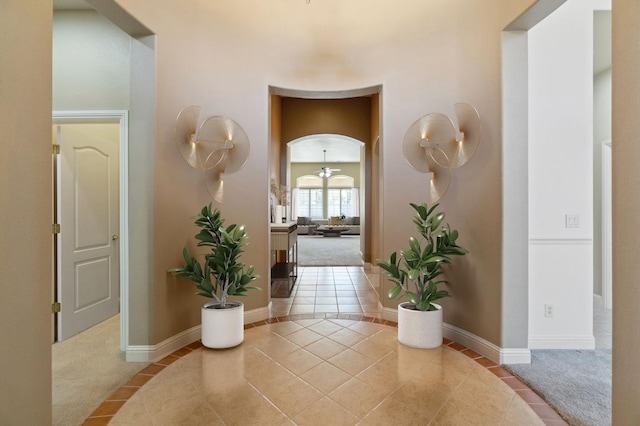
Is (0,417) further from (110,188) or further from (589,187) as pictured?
(589,187)

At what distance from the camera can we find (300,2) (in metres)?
3.52

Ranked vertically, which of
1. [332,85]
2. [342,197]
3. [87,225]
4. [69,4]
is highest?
[69,4]

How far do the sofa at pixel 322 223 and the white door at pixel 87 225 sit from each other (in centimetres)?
1029

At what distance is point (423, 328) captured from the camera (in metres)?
2.73

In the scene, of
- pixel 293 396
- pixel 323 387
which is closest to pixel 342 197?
pixel 323 387

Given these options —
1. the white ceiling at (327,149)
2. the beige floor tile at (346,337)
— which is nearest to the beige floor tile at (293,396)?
the beige floor tile at (346,337)

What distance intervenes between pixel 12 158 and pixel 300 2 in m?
3.20

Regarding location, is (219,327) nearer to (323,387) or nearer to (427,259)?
(323,387)

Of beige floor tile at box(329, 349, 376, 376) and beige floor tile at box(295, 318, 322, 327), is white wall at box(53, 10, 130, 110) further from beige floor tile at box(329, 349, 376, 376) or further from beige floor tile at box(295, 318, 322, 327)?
beige floor tile at box(329, 349, 376, 376)

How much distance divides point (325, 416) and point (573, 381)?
5.81 ft

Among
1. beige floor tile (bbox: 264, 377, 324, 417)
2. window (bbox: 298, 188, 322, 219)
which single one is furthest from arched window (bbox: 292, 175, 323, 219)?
beige floor tile (bbox: 264, 377, 324, 417)

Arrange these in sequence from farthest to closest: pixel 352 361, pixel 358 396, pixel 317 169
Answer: pixel 317 169, pixel 352 361, pixel 358 396

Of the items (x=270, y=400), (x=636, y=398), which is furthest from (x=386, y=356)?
(x=636, y=398)

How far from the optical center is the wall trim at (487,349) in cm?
248
